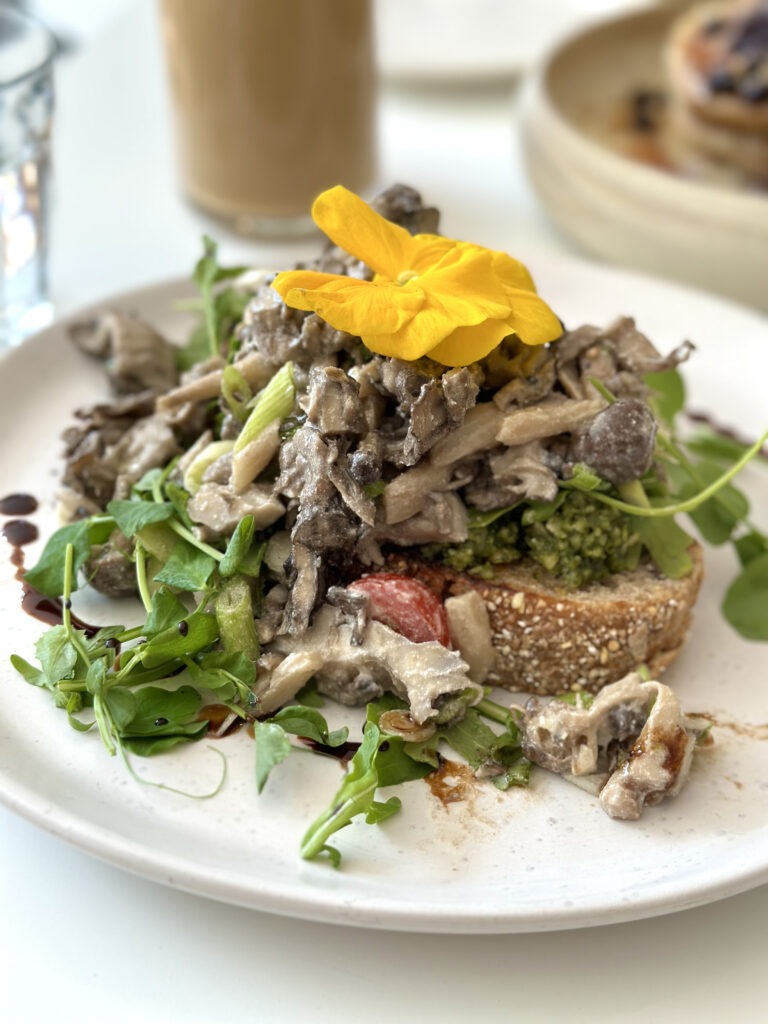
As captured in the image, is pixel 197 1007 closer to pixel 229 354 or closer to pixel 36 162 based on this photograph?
pixel 229 354

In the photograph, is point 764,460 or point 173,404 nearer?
point 173,404

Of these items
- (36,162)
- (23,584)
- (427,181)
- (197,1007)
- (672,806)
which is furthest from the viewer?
(427,181)

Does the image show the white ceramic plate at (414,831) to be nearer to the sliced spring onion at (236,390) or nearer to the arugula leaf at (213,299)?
the sliced spring onion at (236,390)

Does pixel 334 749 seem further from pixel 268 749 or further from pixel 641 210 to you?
pixel 641 210

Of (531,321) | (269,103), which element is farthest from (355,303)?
(269,103)

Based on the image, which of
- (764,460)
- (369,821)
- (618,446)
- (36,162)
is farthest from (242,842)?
(36,162)

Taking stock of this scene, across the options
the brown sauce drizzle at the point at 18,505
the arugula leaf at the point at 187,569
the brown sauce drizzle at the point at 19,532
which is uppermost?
the arugula leaf at the point at 187,569

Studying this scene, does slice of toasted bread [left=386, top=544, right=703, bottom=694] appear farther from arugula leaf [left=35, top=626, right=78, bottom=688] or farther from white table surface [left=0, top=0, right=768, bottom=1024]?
arugula leaf [left=35, top=626, right=78, bottom=688]


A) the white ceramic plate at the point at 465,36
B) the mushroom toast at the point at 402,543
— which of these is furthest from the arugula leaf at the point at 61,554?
the white ceramic plate at the point at 465,36
